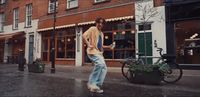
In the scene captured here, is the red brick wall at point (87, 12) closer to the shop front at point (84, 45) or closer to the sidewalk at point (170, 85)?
the shop front at point (84, 45)

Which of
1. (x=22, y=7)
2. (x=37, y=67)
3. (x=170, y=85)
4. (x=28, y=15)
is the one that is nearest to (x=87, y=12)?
(x=37, y=67)

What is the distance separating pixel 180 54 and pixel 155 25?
2.19 meters

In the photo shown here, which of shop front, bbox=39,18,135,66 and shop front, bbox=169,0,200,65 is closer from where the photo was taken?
shop front, bbox=169,0,200,65

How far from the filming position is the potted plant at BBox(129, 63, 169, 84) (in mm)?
7863

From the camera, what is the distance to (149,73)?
25.9ft

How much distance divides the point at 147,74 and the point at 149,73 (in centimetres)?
8

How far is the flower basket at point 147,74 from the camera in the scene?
786 centimetres

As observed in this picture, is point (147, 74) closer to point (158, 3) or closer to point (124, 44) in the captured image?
point (158, 3)

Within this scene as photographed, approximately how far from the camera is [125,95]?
5762mm

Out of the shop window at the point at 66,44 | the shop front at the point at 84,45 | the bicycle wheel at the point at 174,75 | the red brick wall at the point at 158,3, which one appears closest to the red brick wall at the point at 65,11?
the shop front at the point at 84,45

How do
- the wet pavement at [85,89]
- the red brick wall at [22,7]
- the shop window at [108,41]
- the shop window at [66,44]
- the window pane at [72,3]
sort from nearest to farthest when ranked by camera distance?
1. the wet pavement at [85,89]
2. the shop window at [108,41]
3. the shop window at [66,44]
4. the window pane at [72,3]
5. the red brick wall at [22,7]

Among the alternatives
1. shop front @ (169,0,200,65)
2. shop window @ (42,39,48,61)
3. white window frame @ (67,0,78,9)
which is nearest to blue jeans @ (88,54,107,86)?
shop front @ (169,0,200,65)

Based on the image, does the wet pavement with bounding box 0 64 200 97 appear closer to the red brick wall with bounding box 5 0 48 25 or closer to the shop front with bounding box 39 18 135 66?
the shop front with bounding box 39 18 135 66

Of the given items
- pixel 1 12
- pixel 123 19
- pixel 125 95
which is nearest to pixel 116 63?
pixel 123 19
